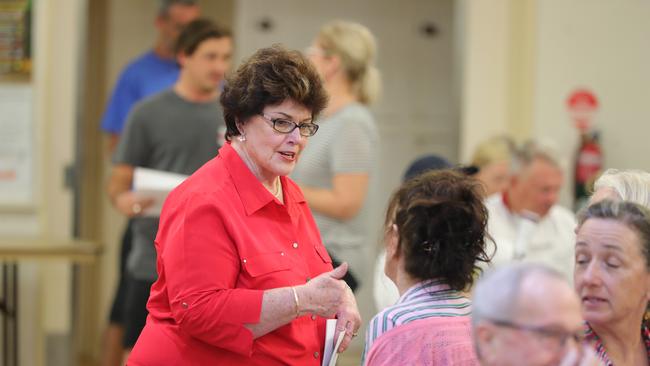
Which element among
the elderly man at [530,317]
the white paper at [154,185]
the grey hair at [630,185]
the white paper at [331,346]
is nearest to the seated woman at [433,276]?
the white paper at [331,346]

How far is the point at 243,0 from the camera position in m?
6.84

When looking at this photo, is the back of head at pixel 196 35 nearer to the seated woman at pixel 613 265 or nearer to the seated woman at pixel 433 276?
the seated woman at pixel 433 276

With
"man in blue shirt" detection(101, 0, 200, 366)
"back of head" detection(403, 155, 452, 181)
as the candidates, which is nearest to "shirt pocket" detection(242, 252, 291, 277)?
"back of head" detection(403, 155, 452, 181)

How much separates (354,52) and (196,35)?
0.66 metres

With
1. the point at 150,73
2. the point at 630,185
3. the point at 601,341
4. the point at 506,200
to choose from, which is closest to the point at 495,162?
the point at 506,200

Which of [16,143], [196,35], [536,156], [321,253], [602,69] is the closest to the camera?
[321,253]

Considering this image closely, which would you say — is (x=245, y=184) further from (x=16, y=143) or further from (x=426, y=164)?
(x=16, y=143)

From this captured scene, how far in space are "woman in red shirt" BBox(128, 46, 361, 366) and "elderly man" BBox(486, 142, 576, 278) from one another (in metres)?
2.06

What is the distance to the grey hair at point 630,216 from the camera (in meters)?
2.34

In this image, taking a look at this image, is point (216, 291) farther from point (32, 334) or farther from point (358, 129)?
point (32, 334)

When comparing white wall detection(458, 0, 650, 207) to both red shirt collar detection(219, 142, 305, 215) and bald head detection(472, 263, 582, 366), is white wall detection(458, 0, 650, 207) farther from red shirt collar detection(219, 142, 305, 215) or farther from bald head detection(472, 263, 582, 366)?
bald head detection(472, 263, 582, 366)

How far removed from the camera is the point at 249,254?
242 centimetres

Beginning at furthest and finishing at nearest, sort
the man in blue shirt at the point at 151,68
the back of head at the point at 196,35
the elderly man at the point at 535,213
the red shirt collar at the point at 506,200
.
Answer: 1. the man in blue shirt at the point at 151,68
2. the red shirt collar at the point at 506,200
3. the elderly man at the point at 535,213
4. the back of head at the point at 196,35

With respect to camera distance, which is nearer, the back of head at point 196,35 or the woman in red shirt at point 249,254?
the woman in red shirt at point 249,254
